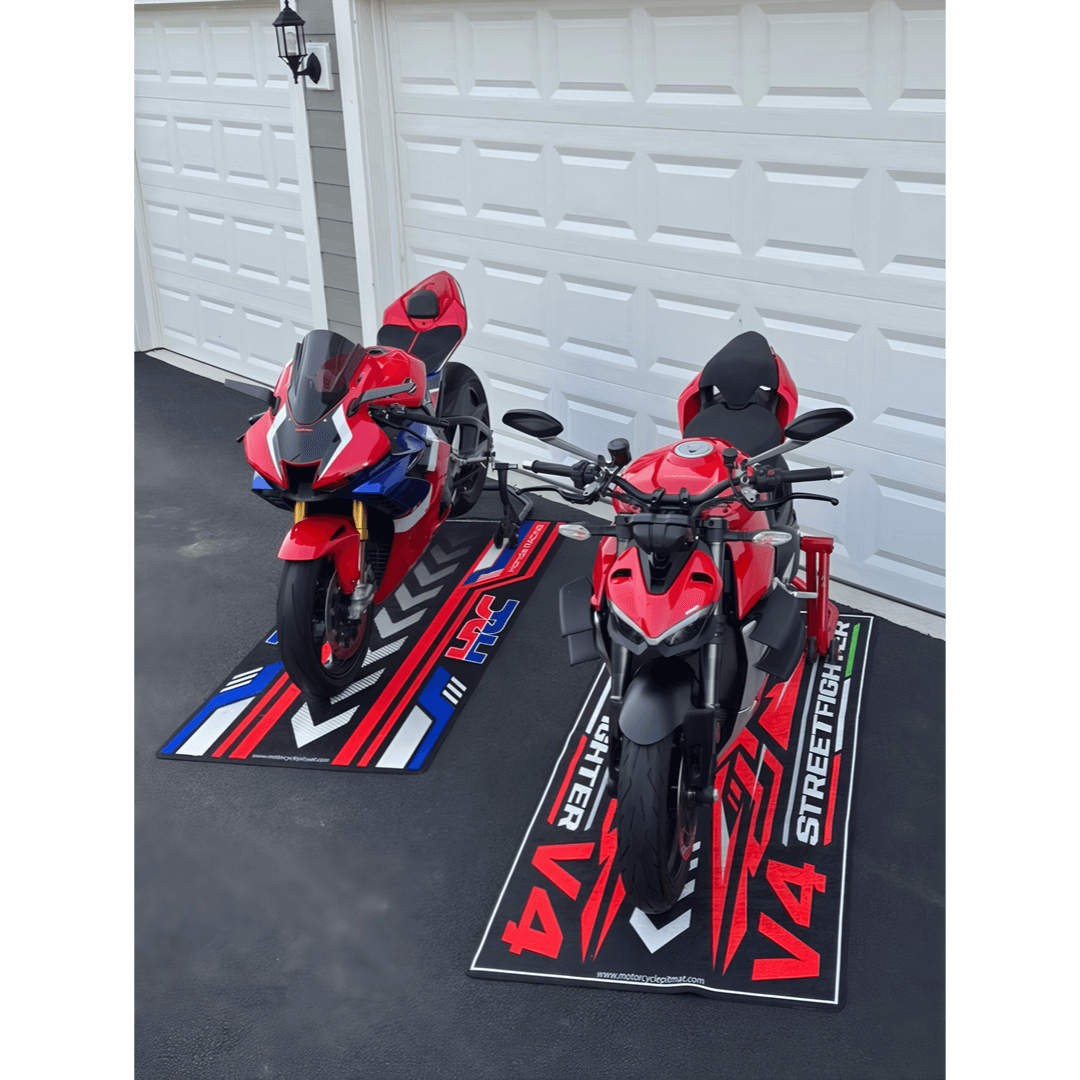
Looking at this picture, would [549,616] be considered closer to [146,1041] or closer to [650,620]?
[650,620]

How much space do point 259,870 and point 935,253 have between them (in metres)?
3.24

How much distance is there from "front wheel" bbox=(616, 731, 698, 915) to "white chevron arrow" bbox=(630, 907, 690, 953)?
0.05 meters

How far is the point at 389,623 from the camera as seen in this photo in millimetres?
4523

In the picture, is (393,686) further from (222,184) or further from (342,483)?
(222,184)

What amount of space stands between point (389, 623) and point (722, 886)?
1.99 m

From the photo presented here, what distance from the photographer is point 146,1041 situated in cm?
268

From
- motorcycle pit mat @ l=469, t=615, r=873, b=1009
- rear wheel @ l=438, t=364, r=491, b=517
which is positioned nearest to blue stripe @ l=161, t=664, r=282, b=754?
rear wheel @ l=438, t=364, r=491, b=517

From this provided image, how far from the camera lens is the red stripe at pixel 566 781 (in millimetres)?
3400

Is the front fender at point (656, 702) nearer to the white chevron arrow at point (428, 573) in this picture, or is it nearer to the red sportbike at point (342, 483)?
the red sportbike at point (342, 483)

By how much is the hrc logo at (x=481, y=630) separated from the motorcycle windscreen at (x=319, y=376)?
1.19 m

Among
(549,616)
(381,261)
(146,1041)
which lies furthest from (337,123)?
(146,1041)

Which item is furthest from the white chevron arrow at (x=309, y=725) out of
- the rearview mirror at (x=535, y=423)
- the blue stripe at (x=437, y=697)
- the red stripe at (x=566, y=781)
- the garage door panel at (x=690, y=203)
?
the garage door panel at (x=690, y=203)

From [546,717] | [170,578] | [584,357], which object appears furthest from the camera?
[584,357]

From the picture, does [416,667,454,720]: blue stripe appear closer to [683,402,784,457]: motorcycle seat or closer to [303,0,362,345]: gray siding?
[683,402,784,457]: motorcycle seat
